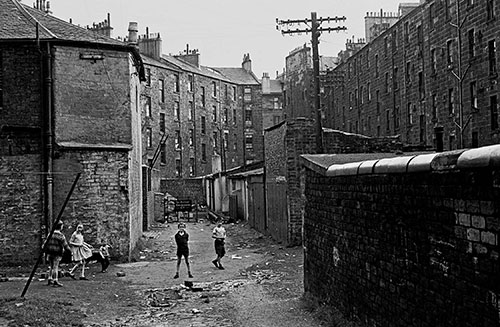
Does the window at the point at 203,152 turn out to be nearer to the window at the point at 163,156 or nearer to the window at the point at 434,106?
the window at the point at 163,156

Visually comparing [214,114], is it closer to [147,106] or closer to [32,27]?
[147,106]

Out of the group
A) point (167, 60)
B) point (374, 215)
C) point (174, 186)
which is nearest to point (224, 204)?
point (174, 186)

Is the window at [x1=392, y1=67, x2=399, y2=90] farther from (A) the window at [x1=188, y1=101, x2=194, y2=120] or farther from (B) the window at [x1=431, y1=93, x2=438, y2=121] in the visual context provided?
(A) the window at [x1=188, y1=101, x2=194, y2=120]

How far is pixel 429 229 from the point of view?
7.39 metres

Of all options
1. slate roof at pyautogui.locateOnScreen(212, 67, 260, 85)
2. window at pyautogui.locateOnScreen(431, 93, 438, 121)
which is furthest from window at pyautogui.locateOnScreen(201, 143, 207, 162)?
window at pyautogui.locateOnScreen(431, 93, 438, 121)

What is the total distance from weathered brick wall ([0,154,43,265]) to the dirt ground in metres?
0.92

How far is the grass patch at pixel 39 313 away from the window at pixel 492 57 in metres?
25.0

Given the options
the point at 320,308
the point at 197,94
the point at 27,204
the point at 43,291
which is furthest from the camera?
the point at 197,94

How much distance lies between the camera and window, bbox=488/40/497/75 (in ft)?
103

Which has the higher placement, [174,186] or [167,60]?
[167,60]

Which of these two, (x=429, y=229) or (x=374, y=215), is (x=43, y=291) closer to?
(x=374, y=215)

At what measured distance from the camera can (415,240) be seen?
781 cm

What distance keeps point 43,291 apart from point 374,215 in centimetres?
924

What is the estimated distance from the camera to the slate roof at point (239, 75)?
77.6m
